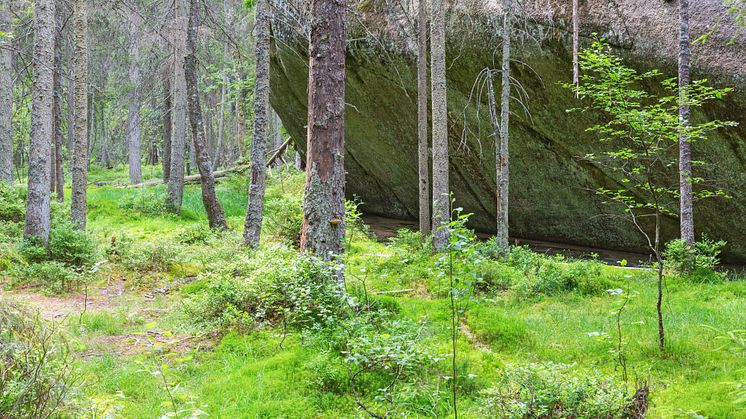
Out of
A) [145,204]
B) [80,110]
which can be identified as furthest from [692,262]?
[145,204]

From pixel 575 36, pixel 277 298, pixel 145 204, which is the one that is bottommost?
pixel 277 298

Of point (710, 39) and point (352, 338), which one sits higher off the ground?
point (710, 39)

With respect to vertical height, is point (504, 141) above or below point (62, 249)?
above

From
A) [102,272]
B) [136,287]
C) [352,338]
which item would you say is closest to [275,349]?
[352,338]

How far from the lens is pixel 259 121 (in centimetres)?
1092

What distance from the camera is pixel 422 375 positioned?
5453mm

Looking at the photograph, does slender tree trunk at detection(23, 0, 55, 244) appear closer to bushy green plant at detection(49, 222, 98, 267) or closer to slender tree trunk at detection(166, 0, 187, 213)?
bushy green plant at detection(49, 222, 98, 267)

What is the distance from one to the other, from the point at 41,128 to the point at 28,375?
7718mm

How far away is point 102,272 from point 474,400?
25.1 feet

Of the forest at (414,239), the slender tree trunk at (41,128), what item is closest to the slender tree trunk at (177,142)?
the forest at (414,239)

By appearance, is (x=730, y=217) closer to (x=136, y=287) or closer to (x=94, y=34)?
(x=136, y=287)

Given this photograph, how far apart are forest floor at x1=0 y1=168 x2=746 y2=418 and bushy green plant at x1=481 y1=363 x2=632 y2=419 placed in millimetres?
175

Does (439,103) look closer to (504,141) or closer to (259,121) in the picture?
(504,141)

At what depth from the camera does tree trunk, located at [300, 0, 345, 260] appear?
7.09 meters
